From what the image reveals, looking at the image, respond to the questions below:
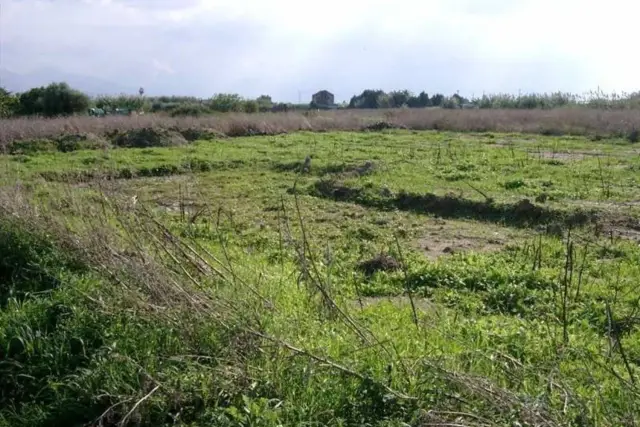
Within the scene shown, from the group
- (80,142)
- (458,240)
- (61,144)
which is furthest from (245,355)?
(80,142)

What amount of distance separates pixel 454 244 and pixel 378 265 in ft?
6.05

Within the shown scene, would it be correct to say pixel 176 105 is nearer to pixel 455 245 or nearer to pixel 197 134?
pixel 197 134

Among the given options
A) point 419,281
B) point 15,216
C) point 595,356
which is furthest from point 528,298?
point 15,216

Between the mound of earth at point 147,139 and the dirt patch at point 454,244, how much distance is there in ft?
47.0

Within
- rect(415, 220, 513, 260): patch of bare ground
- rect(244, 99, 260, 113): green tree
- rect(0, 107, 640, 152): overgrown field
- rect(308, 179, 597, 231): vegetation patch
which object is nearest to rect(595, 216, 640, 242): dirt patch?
rect(308, 179, 597, 231): vegetation patch

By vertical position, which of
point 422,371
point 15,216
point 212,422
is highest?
point 15,216

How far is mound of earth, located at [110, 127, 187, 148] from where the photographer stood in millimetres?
21953

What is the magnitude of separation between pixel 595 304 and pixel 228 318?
3.58m

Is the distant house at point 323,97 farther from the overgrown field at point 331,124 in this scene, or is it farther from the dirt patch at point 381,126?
the dirt patch at point 381,126

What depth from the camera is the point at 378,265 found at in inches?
303

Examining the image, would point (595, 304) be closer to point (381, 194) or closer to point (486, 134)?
point (381, 194)

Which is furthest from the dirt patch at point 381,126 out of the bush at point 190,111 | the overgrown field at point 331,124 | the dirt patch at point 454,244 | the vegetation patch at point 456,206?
the dirt patch at point 454,244

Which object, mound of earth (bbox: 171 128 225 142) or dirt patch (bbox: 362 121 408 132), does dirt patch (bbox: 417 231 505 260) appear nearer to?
mound of earth (bbox: 171 128 225 142)

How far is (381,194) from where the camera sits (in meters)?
12.1
